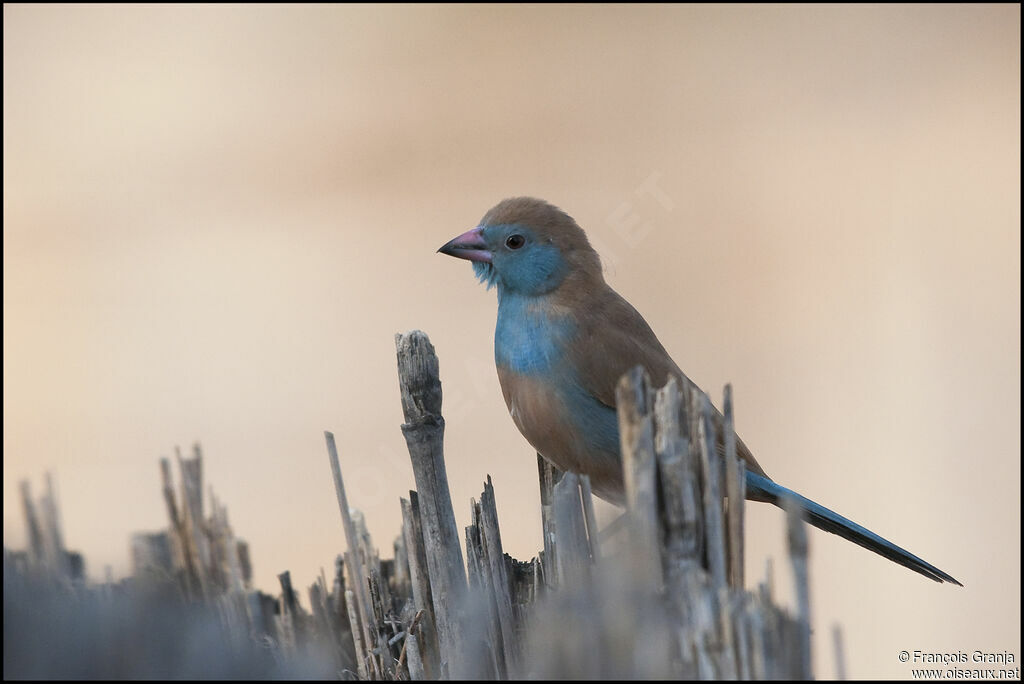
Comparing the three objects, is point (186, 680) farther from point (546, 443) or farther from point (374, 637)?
point (546, 443)

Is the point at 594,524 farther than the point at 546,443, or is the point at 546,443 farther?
the point at 546,443

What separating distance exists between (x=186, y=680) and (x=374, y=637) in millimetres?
588

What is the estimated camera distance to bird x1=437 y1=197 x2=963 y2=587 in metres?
2.99

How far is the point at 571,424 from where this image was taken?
299cm

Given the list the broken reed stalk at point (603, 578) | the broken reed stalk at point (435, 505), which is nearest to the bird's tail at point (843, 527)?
the broken reed stalk at point (603, 578)

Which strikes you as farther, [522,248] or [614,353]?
[522,248]

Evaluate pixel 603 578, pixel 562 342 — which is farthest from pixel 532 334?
pixel 603 578

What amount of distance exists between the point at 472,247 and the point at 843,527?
4.09 feet

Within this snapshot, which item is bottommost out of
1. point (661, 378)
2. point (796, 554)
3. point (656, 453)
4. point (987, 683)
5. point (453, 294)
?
point (987, 683)

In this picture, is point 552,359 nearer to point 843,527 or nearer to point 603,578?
point 843,527

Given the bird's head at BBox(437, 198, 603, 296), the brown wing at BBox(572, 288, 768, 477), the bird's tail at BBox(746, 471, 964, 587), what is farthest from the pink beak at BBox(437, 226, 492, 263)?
the bird's tail at BBox(746, 471, 964, 587)

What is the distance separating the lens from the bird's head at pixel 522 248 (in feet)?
10.3

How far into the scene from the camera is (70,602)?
6.14 ft

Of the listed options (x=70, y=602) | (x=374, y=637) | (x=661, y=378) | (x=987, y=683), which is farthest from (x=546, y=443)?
(x=70, y=602)
